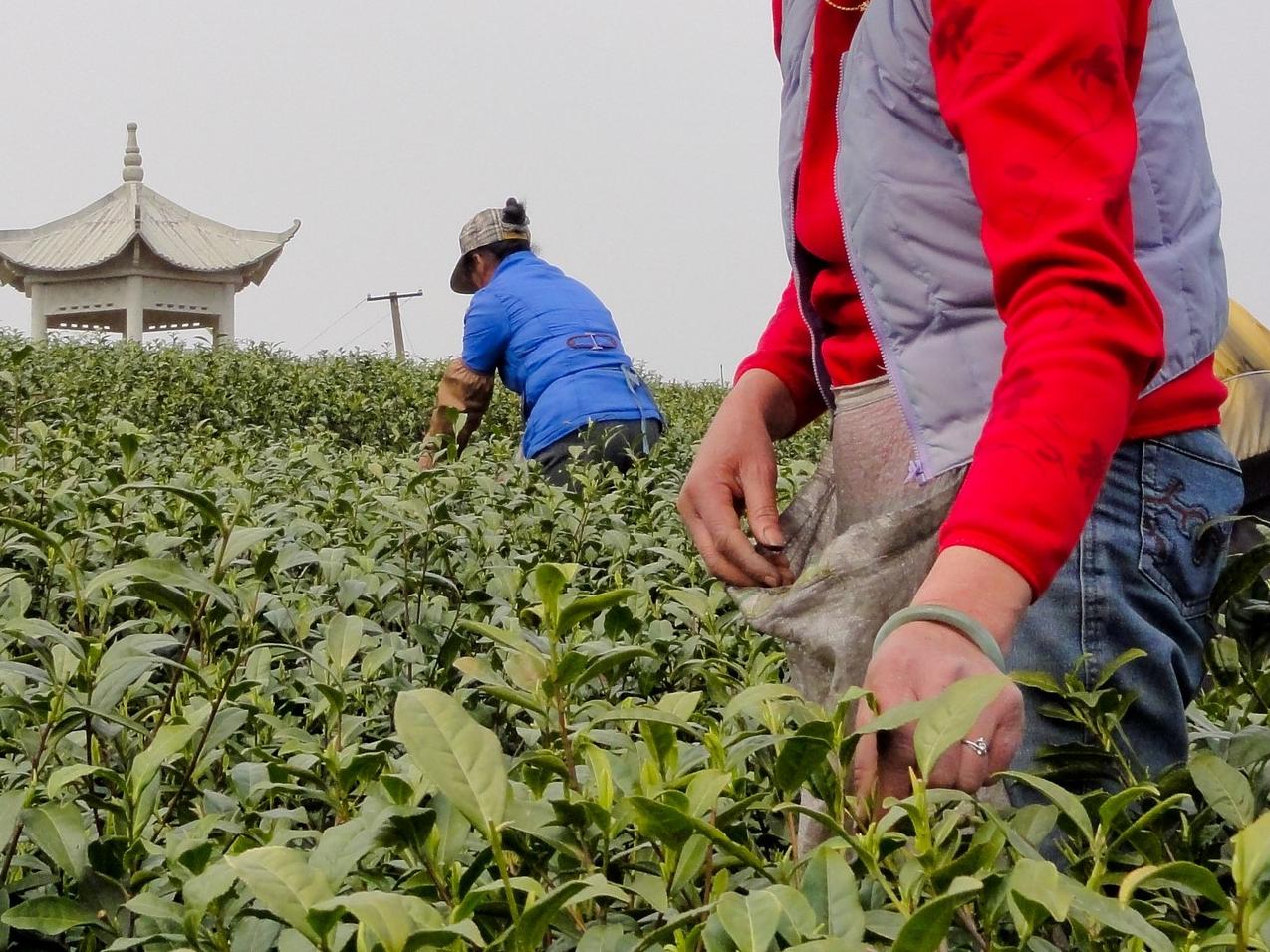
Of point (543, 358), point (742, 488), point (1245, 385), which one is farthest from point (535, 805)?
point (543, 358)

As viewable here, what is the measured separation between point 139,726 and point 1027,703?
833 mm

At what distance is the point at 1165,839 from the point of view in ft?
4.09

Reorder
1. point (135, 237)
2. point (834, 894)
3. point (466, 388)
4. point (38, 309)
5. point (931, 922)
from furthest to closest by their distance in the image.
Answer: point (38, 309)
point (135, 237)
point (466, 388)
point (834, 894)
point (931, 922)

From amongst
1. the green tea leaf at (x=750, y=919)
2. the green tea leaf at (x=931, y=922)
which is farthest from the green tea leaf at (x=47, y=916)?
the green tea leaf at (x=931, y=922)

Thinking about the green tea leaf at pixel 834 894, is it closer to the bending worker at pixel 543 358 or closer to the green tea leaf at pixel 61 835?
the green tea leaf at pixel 61 835

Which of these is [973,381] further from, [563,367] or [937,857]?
[563,367]

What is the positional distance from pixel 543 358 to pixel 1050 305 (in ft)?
16.6

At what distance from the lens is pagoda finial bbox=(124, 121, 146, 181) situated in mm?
33094

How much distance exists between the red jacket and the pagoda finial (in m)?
34.5

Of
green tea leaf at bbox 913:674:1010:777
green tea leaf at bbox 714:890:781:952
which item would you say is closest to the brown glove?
green tea leaf at bbox 913:674:1010:777

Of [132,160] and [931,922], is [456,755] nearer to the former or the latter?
[931,922]

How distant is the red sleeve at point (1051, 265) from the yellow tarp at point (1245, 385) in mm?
2346

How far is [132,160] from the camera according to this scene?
1307 inches

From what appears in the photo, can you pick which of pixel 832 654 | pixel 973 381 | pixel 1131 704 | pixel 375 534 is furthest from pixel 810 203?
pixel 375 534
